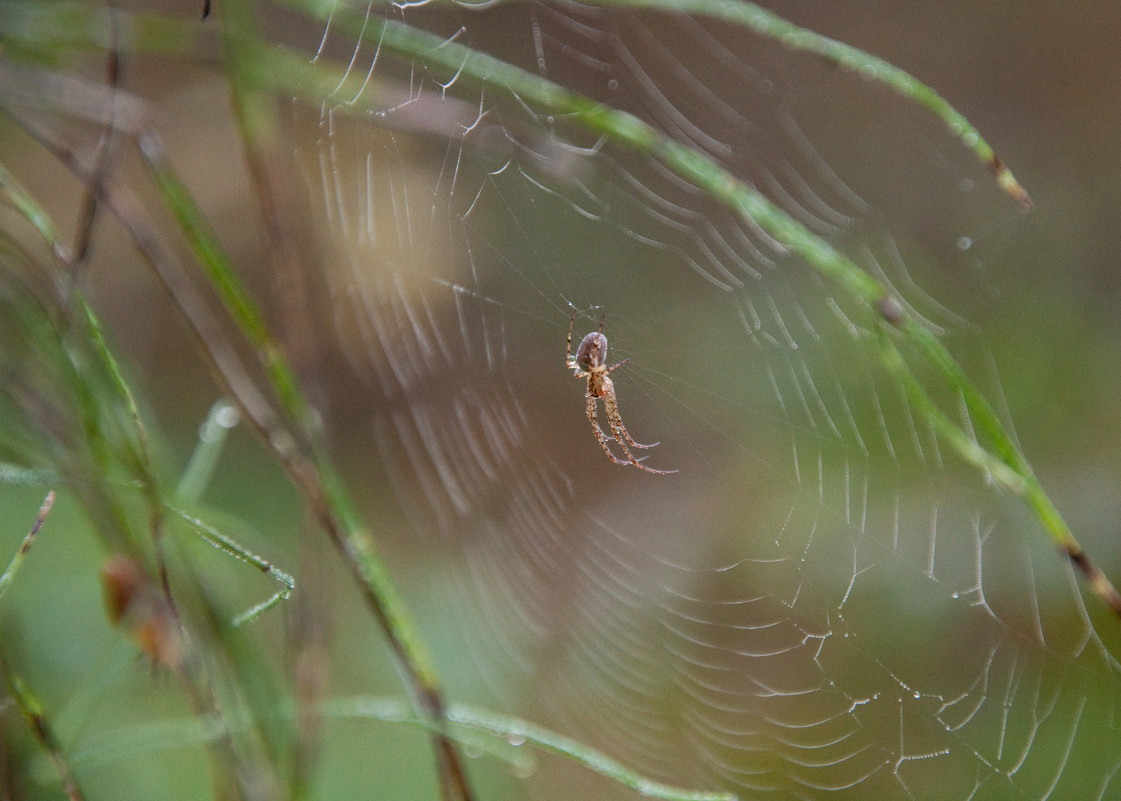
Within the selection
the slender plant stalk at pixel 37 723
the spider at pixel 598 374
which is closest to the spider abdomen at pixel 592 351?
the spider at pixel 598 374

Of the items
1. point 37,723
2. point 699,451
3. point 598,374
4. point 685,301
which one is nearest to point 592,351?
point 598,374

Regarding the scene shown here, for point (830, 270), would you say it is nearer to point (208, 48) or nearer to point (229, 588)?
point (208, 48)

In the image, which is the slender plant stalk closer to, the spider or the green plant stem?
the green plant stem

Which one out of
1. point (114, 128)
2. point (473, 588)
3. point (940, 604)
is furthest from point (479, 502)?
point (114, 128)

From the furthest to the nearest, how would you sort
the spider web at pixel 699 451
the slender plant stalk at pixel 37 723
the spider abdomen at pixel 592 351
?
the spider web at pixel 699 451, the spider abdomen at pixel 592 351, the slender plant stalk at pixel 37 723

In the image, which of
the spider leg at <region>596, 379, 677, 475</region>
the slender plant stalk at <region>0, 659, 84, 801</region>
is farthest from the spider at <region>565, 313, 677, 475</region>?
the slender plant stalk at <region>0, 659, 84, 801</region>

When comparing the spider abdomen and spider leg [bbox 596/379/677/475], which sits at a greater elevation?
the spider abdomen

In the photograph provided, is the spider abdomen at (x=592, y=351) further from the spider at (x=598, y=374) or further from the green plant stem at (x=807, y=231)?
the green plant stem at (x=807, y=231)

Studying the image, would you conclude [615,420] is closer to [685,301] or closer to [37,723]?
[685,301]
